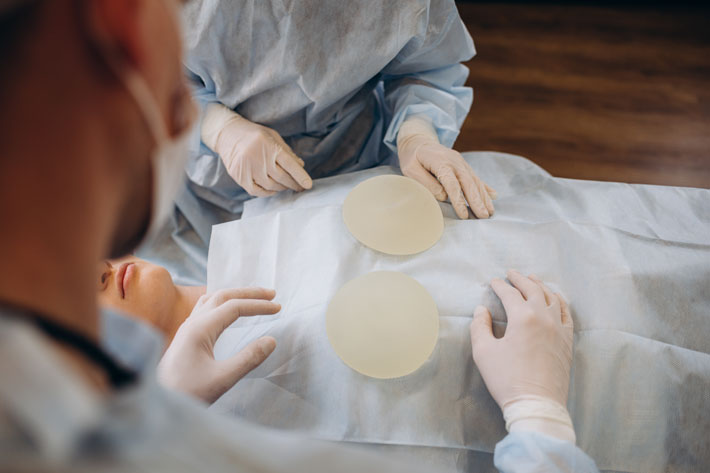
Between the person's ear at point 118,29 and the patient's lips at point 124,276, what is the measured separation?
2.83 ft

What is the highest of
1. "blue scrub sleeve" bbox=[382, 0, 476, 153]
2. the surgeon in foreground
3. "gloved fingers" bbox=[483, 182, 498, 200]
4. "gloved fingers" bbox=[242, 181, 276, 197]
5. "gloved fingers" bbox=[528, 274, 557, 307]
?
the surgeon in foreground

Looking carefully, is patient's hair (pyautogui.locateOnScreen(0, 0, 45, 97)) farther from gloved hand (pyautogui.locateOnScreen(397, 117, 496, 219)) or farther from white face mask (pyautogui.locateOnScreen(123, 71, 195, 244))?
gloved hand (pyautogui.locateOnScreen(397, 117, 496, 219))

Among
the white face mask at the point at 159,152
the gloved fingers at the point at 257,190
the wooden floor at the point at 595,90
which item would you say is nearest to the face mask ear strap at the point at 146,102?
the white face mask at the point at 159,152

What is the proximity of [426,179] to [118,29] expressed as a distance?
878 millimetres

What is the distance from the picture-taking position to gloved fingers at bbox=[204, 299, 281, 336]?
97cm

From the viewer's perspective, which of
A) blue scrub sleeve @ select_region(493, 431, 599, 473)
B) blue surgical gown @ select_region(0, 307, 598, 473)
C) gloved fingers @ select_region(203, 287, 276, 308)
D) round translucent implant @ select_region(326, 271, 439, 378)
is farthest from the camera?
gloved fingers @ select_region(203, 287, 276, 308)

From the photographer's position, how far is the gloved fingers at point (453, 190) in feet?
3.77

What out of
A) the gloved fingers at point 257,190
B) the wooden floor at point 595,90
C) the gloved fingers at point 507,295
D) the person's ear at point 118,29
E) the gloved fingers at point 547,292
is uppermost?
the person's ear at point 118,29

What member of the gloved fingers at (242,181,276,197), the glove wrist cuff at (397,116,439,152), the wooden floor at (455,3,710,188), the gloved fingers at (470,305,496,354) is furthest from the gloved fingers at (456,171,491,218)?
the wooden floor at (455,3,710,188)

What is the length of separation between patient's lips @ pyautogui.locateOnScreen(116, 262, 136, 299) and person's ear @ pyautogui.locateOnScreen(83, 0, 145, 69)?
86 centimetres

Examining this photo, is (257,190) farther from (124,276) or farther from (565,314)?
(565,314)

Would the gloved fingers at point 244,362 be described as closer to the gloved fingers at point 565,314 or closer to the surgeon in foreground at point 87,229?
the surgeon in foreground at point 87,229

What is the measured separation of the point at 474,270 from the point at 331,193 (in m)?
0.40

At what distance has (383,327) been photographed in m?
0.92
